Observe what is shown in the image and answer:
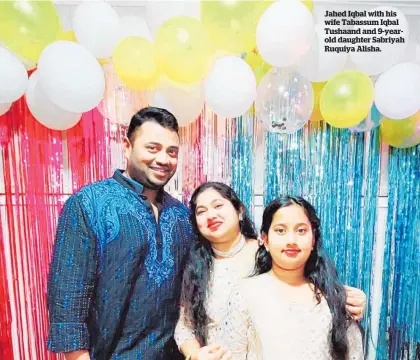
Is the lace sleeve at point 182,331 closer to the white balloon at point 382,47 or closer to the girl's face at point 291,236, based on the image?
the girl's face at point 291,236

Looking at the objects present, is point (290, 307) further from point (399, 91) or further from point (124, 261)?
point (399, 91)

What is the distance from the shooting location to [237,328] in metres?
1.23

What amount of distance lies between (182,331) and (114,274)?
28 cm

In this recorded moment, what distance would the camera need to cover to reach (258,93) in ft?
4.76

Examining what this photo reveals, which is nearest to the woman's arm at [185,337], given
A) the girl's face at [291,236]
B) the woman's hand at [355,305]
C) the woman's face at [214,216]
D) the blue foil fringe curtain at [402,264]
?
the woman's face at [214,216]

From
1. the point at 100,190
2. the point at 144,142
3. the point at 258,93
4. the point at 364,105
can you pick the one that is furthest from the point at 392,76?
the point at 100,190

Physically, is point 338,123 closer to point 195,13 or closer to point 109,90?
point 195,13

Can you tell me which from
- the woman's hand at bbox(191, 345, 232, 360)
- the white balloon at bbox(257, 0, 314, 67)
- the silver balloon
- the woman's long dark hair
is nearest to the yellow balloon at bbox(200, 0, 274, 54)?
the white balloon at bbox(257, 0, 314, 67)

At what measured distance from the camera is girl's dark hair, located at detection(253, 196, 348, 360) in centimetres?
122

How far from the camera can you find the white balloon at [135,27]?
1453 mm

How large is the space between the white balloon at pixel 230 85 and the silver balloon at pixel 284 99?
2.2 inches

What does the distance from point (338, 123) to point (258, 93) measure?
11.7 inches

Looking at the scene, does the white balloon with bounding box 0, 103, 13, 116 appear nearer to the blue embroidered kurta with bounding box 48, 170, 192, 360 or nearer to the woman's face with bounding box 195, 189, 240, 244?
the blue embroidered kurta with bounding box 48, 170, 192, 360

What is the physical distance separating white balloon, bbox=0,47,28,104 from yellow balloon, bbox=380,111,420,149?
1270 mm
